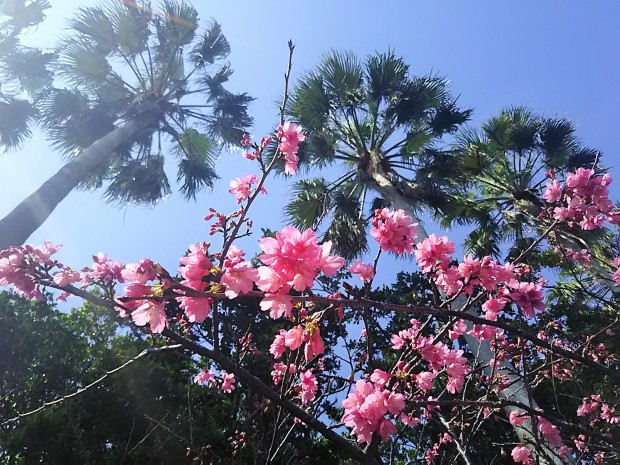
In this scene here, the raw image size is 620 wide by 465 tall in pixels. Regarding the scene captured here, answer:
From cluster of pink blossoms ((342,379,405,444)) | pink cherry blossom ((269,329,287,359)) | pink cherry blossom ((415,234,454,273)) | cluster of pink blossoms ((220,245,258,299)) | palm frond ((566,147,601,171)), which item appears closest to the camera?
cluster of pink blossoms ((220,245,258,299))

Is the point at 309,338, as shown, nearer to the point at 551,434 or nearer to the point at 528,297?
the point at 528,297

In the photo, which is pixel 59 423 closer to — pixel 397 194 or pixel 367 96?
pixel 397 194

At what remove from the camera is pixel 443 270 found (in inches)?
85.0

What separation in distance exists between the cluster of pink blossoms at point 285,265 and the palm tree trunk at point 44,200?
4.46 m

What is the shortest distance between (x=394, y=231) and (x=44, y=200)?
16.7 feet

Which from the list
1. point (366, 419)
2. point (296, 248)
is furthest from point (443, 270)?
point (296, 248)

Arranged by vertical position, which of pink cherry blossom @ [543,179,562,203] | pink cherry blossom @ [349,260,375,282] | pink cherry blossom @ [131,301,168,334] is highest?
pink cherry blossom @ [543,179,562,203]

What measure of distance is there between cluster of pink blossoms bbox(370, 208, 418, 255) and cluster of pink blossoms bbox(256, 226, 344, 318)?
2.74 ft

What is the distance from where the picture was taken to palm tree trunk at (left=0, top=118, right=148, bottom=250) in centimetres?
475

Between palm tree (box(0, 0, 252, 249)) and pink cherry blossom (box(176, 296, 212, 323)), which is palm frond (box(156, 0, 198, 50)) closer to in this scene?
palm tree (box(0, 0, 252, 249))

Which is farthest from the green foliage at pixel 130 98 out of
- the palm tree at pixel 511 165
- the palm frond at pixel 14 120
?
the palm tree at pixel 511 165

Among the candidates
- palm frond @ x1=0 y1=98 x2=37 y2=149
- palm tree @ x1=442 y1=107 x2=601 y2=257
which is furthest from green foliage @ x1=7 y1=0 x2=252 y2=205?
palm tree @ x1=442 y1=107 x2=601 y2=257

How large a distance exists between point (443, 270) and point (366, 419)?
2.75ft

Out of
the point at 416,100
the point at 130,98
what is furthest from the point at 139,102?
the point at 416,100
